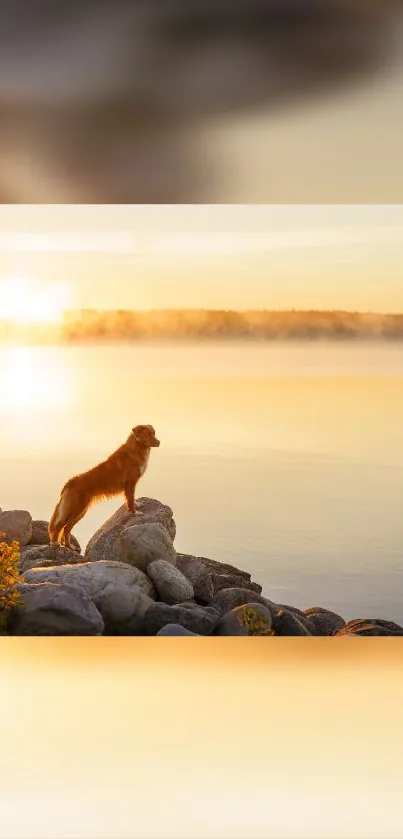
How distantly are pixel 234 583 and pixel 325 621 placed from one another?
0.45 metres

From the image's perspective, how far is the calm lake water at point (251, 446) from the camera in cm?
491

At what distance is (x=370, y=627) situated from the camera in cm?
473

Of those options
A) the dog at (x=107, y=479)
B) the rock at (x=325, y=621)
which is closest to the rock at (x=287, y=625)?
the rock at (x=325, y=621)

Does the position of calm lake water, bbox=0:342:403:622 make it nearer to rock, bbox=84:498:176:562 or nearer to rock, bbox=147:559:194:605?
rock, bbox=84:498:176:562

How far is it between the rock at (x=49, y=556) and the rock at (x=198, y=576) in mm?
489

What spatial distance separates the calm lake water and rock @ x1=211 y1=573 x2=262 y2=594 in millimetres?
48

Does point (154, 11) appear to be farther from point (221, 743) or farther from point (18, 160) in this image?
point (221, 743)

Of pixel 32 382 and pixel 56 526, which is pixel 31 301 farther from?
pixel 56 526

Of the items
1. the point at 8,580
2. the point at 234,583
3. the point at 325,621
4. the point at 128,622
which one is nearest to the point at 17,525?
the point at 8,580

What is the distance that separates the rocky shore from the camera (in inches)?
180

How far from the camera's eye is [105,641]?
4.53 metres

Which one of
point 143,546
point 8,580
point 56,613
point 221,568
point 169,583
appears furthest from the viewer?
point 221,568

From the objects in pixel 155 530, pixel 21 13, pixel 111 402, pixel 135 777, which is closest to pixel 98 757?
pixel 135 777

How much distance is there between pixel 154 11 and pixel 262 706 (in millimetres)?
2420
